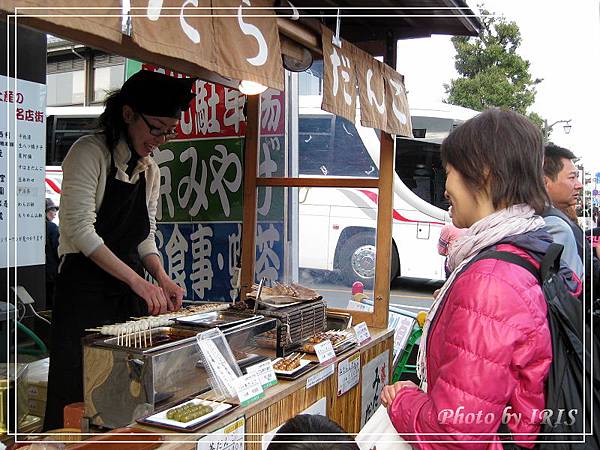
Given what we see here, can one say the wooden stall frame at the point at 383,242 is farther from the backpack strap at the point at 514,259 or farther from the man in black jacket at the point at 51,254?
the man in black jacket at the point at 51,254

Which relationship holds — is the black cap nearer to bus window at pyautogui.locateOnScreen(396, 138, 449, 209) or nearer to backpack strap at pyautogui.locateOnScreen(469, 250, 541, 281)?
backpack strap at pyautogui.locateOnScreen(469, 250, 541, 281)

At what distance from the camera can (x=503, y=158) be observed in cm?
170

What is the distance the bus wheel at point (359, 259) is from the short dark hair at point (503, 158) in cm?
267

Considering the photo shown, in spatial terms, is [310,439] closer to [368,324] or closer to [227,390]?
[227,390]

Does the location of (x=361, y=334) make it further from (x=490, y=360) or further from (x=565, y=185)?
(x=490, y=360)

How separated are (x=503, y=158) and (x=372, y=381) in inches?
96.2

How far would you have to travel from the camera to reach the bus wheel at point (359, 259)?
14.4ft

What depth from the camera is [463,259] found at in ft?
5.76

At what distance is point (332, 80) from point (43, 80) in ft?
10.5

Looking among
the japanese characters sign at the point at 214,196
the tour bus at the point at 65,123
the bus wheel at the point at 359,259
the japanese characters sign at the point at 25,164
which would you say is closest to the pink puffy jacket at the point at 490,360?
the bus wheel at the point at 359,259

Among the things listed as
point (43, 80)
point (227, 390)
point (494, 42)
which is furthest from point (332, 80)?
point (43, 80)

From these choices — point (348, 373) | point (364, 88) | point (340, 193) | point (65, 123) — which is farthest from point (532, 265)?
point (65, 123)

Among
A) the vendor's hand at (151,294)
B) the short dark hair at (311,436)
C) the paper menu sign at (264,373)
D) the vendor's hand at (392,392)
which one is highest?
the vendor's hand at (151,294)

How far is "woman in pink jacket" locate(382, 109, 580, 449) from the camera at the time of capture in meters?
1.51
